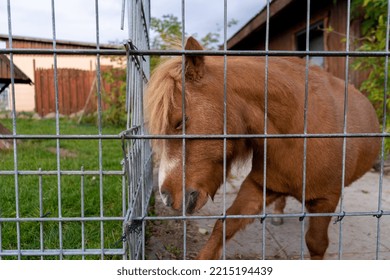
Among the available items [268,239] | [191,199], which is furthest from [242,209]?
[268,239]

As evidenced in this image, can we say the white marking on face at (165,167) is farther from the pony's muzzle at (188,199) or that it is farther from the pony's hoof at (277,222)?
the pony's hoof at (277,222)

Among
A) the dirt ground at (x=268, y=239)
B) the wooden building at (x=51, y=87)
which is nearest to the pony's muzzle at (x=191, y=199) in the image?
the dirt ground at (x=268, y=239)

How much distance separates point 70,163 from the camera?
202 inches

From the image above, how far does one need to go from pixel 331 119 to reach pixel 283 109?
0.34m

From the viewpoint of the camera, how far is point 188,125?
5.73ft

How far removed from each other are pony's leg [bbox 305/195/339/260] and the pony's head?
0.79 metres

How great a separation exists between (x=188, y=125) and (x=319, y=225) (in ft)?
3.81

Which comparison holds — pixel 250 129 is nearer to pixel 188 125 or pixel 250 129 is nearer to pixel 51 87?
pixel 188 125

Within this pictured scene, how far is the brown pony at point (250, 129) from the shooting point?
1.75m

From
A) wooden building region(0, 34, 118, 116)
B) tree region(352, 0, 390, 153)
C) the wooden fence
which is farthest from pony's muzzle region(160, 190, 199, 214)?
wooden building region(0, 34, 118, 116)

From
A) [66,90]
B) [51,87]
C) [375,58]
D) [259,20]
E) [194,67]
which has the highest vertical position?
[259,20]

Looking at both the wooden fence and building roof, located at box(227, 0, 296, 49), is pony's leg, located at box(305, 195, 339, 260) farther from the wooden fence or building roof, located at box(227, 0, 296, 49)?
the wooden fence

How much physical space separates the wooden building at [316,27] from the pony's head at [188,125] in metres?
4.36

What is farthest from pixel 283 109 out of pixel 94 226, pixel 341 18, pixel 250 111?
pixel 341 18
